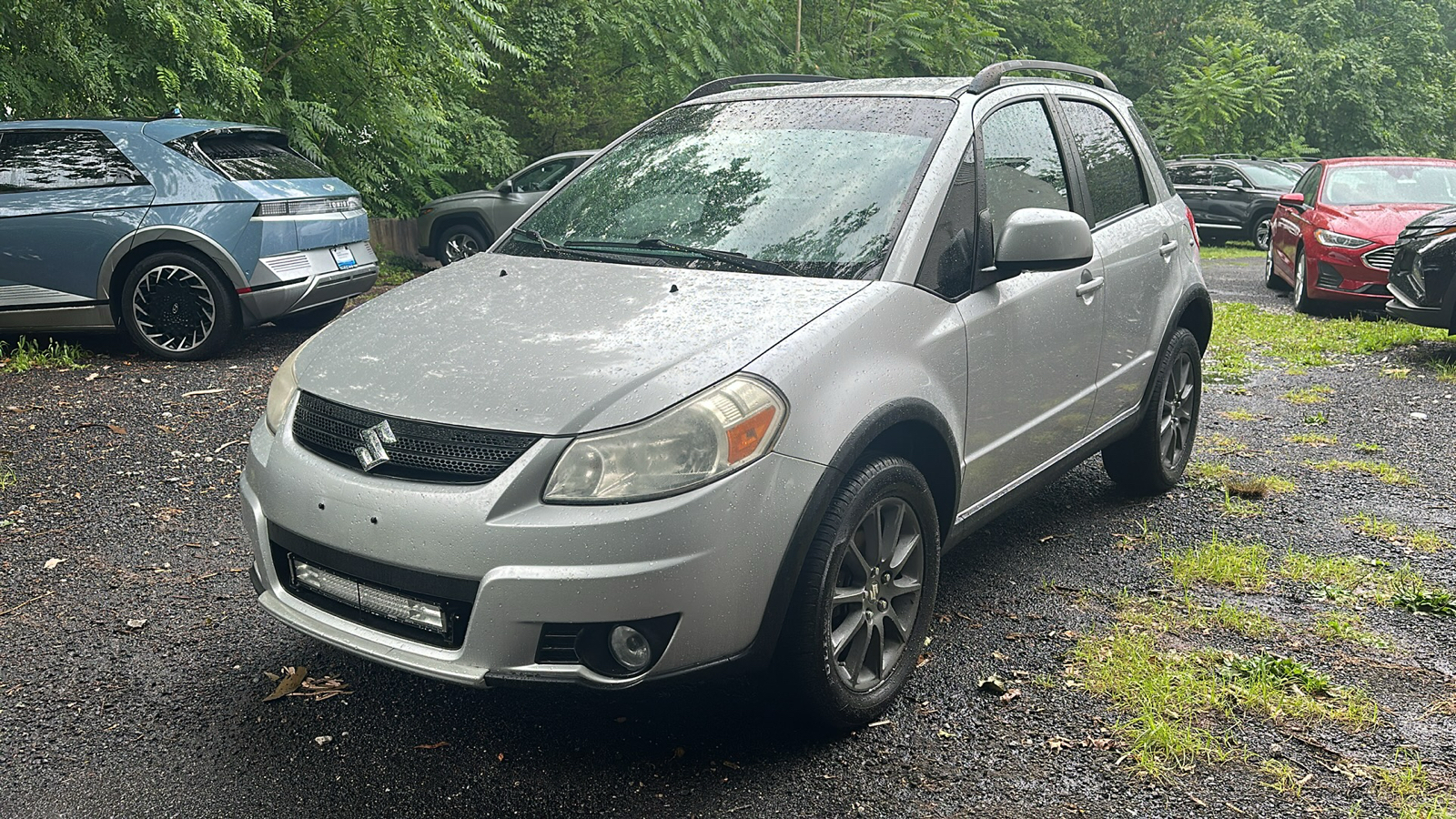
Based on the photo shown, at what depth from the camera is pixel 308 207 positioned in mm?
8539

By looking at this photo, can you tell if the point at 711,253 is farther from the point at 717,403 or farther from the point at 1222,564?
the point at 1222,564

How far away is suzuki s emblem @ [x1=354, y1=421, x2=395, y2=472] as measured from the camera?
2.98 m

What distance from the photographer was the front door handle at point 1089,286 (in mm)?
4355

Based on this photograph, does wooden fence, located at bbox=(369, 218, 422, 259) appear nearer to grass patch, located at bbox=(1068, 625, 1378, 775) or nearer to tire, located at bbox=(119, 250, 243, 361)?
tire, located at bbox=(119, 250, 243, 361)

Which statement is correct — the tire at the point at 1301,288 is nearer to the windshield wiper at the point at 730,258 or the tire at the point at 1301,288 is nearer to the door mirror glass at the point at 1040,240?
the door mirror glass at the point at 1040,240

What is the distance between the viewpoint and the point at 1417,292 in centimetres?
→ 896

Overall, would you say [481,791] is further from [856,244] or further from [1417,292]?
[1417,292]

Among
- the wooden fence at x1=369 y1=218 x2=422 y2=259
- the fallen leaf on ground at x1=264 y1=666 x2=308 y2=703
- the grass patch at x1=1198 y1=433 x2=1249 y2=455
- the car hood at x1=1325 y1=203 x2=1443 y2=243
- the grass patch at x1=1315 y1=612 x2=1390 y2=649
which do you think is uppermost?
the fallen leaf on ground at x1=264 y1=666 x2=308 y2=703

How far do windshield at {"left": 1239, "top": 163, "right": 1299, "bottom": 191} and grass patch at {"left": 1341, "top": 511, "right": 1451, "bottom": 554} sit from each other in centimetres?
1813

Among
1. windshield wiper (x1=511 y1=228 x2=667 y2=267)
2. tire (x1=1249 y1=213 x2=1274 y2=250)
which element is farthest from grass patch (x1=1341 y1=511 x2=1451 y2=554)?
tire (x1=1249 y1=213 x2=1274 y2=250)

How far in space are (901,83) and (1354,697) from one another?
246 centimetres

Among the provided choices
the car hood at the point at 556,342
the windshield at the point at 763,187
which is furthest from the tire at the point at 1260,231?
the car hood at the point at 556,342

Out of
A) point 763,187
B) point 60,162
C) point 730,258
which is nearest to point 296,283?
point 60,162

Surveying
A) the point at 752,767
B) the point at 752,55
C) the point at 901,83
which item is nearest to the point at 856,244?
the point at 901,83
